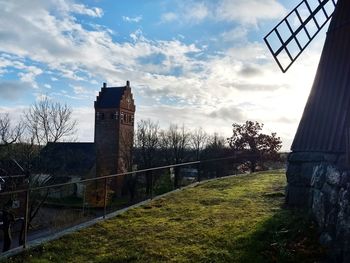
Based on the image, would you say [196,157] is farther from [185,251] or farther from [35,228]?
[185,251]

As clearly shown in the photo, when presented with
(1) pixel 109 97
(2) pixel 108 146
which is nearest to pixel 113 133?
(2) pixel 108 146

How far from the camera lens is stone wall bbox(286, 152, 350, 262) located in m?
6.67

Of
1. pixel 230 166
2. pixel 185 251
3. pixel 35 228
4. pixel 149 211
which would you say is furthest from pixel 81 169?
pixel 185 251

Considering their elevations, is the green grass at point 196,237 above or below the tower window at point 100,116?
below

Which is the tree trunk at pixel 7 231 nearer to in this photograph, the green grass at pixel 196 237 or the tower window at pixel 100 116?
the green grass at pixel 196 237

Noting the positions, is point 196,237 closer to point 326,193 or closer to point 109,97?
point 326,193

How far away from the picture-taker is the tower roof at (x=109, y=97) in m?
57.4

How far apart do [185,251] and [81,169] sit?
53.4m

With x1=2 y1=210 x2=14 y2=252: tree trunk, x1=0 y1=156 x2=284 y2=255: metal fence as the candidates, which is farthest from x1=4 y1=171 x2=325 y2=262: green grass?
x1=0 y1=156 x2=284 y2=255: metal fence

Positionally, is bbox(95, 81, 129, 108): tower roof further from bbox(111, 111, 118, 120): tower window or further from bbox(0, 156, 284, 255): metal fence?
bbox(0, 156, 284, 255): metal fence

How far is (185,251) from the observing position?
747cm

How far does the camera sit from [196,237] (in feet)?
27.2

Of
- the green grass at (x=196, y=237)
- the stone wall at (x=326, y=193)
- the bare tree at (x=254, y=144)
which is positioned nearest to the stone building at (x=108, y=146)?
the bare tree at (x=254, y=144)

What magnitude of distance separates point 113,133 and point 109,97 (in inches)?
258
